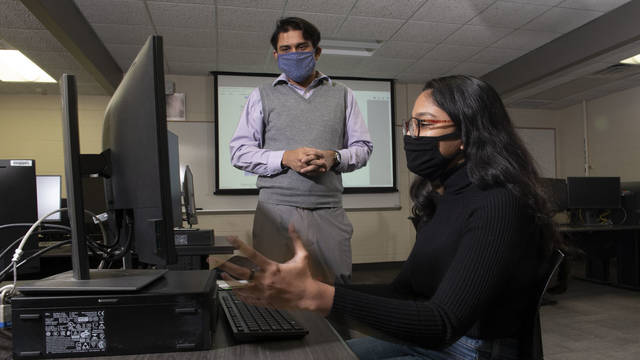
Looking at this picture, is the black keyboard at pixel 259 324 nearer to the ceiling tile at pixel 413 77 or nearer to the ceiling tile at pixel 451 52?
the ceiling tile at pixel 451 52

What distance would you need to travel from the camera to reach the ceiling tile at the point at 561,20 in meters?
3.66

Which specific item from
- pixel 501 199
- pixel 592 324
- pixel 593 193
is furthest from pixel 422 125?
pixel 593 193

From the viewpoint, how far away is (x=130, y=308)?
598 millimetres

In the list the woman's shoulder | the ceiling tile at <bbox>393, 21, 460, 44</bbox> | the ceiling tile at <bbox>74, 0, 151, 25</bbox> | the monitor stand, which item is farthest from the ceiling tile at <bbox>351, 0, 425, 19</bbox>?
the monitor stand

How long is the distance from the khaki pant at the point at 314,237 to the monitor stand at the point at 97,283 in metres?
0.70

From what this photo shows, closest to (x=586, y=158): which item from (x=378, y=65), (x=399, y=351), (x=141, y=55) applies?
(x=378, y=65)

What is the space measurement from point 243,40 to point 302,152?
123 inches

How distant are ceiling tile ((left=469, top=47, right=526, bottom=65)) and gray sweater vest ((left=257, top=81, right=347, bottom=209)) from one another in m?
3.56

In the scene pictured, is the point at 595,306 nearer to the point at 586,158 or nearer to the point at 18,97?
the point at 586,158

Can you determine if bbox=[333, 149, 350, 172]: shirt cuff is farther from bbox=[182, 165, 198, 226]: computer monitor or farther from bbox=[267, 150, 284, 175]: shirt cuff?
bbox=[182, 165, 198, 226]: computer monitor

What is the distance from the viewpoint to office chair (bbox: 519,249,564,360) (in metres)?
0.83

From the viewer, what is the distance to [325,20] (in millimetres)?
3727

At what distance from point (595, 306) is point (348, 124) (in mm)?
3191

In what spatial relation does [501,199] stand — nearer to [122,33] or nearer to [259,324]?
[259,324]
